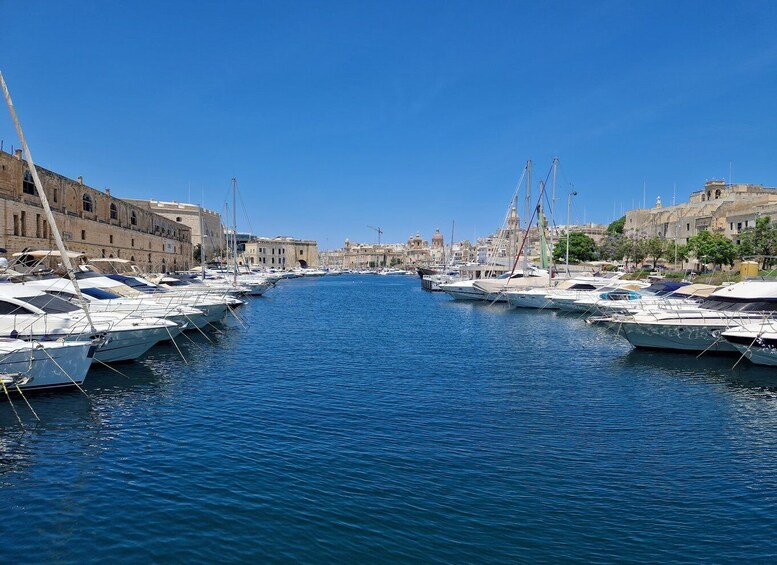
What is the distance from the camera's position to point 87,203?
196 feet

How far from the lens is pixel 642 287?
45.9m

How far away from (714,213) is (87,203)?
78123mm

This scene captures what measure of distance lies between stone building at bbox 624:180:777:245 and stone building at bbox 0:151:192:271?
67959 mm

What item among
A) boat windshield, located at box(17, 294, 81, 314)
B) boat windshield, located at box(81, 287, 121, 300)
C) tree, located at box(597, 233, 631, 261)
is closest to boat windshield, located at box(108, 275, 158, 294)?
boat windshield, located at box(81, 287, 121, 300)

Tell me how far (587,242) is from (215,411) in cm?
11266

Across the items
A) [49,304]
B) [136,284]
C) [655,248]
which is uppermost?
[655,248]

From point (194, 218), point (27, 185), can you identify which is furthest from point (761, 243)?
point (194, 218)

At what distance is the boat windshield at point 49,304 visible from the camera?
20.7 metres

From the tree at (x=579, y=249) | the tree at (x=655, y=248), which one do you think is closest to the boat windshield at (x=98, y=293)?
the tree at (x=655, y=248)

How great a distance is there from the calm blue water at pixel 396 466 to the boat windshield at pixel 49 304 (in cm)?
328

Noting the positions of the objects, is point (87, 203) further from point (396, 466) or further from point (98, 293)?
point (396, 466)

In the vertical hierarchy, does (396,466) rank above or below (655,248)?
below

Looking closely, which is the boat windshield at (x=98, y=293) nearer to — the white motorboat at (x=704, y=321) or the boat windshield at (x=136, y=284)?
the boat windshield at (x=136, y=284)

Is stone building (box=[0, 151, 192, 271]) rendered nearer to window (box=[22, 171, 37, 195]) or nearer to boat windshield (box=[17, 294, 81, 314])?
window (box=[22, 171, 37, 195])
